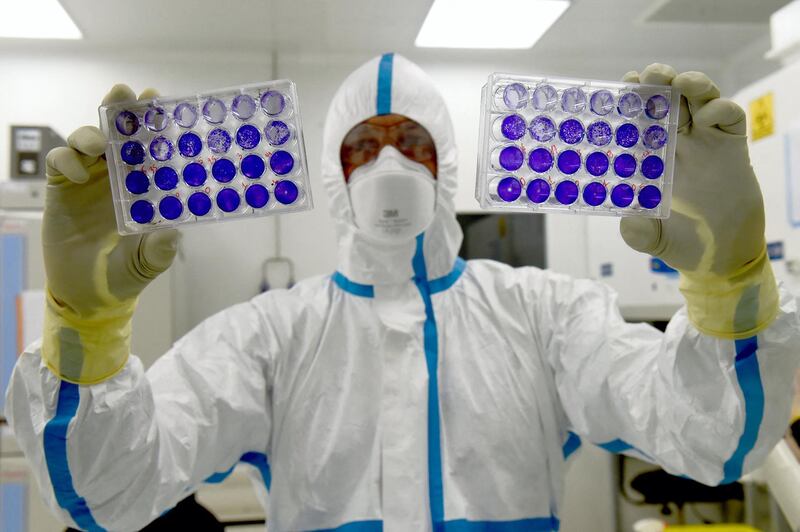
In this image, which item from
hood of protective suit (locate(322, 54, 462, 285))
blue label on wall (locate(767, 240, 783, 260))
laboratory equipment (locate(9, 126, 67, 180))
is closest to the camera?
hood of protective suit (locate(322, 54, 462, 285))

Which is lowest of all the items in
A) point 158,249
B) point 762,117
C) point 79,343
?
point 79,343

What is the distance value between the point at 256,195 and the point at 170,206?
0.08 metres

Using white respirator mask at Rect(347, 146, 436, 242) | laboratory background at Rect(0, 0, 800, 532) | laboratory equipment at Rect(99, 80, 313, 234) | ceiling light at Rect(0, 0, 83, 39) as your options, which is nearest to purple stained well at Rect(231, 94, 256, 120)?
laboratory equipment at Rect(99, 80, 313, 234)

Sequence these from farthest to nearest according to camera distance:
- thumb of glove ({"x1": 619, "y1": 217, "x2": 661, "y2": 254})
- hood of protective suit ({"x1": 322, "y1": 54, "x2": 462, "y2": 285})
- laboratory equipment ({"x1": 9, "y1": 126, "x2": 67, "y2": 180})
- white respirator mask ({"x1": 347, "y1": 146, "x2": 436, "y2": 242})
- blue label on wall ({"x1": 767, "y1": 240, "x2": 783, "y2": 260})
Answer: laboratory equipment ({"x1": 9, "y1": 126, "x2": 67, "y2": 180}), blue label on wall ({"x1": 767, "y1": 240, "x2": 783, "y2": 260}), hood of protective suit ({"x1": 322, "y1": 54, "x2": 462, "y2": 285}), white respirator mask ({"x1": 347, "y1": 146, "x2": 436, "y2": 242}), thumb of glove ({"x1": 619, "y1": 217, "x2": 661, "y2": 254})

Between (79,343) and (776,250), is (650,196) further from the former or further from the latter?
(776,250)

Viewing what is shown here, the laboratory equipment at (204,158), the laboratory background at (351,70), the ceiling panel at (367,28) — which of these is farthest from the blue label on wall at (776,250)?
the laboratory equipment at (204,158)

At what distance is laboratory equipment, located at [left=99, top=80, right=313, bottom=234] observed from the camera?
572mm

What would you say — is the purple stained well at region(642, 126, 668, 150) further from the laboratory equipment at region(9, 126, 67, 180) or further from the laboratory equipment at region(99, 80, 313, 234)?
the laboratory equipment at region(9, 126, 67, 180)

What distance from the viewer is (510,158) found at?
58cm

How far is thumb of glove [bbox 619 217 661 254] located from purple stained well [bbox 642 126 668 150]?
9cm

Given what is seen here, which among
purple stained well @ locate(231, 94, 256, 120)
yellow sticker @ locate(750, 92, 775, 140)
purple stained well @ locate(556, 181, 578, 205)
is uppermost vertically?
yellow sticker @ locate(750, 92, 775, 140)

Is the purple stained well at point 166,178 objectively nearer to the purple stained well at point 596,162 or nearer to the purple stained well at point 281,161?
the purple stained well at point 281,161

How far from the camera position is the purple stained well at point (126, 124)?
1.90 feet

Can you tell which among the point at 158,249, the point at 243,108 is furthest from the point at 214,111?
the point at 158,249
